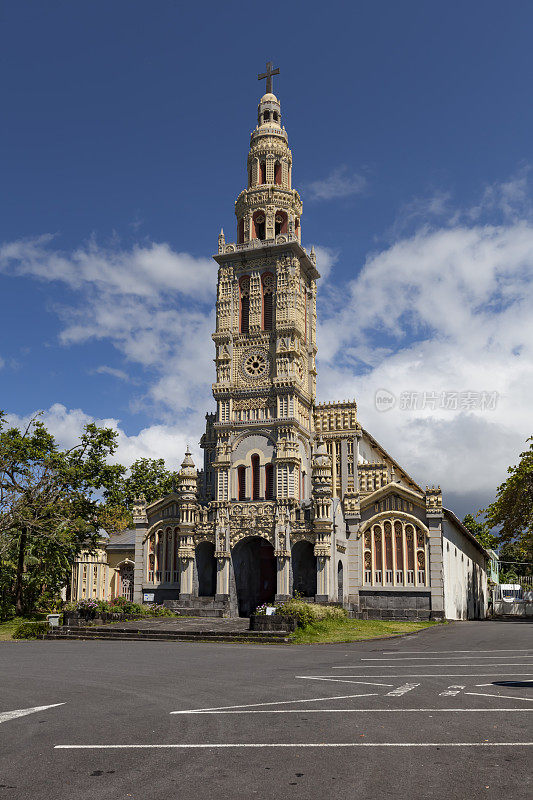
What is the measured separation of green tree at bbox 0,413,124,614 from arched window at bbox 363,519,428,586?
719 inches

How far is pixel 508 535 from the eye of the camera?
162 ft

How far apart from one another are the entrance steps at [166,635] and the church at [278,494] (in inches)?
469

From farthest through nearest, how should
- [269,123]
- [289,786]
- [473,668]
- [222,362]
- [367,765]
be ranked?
[269,123], [222,362], [473,668], [367,765], [289,786]

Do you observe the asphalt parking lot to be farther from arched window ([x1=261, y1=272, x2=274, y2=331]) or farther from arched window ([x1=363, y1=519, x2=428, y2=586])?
arched window ([x1=261, y1=272, x2=274, y2=331])

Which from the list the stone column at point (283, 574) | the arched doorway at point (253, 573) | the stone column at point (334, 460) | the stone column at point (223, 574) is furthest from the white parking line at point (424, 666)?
the stone column at point (334, 460)

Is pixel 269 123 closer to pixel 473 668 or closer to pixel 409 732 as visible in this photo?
pixel 473 668

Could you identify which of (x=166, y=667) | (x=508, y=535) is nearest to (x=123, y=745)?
(x=166, y=667)

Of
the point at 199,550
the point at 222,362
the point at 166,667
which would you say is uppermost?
the point at 222,362

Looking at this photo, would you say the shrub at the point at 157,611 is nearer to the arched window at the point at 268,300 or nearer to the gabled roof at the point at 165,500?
the gabled roof at the point at 165,500

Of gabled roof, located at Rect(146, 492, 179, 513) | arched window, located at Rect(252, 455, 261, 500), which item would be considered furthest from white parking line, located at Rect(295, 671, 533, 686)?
gabled roof, located at Rect(146, 492, 179, 513)

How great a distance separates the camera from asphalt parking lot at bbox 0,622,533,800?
770 centimetres

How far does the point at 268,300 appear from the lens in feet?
183

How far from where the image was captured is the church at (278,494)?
47312 millimetres

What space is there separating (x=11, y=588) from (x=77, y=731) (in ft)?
129
